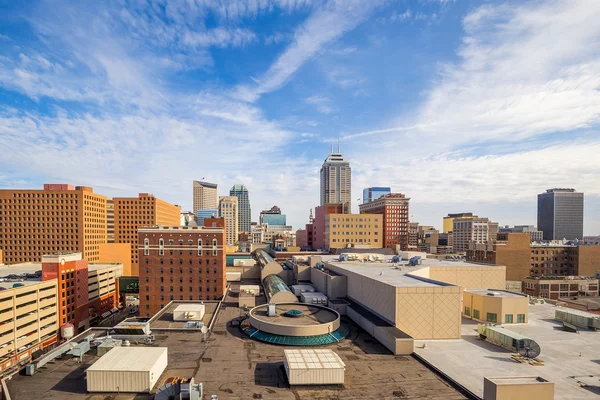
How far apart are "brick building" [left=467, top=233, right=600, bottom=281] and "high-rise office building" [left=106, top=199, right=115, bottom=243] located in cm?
17091

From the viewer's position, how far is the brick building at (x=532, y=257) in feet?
415

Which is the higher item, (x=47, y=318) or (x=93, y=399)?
(x=93, y=399)

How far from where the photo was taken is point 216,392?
3484 cm

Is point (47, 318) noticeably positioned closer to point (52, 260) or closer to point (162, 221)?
point (52, 260)

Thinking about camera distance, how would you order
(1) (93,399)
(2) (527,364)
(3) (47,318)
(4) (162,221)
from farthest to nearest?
(4) (162,221) → (3) (47,318) → (2) (527,364) → (1) (93,399)

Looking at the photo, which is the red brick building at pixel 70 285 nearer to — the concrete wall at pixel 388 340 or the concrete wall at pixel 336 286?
the concrete wall at pixel 336 286

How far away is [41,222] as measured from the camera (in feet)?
439

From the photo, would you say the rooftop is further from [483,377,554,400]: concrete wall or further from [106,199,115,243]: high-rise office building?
[106,199,115,243]: high-rise office building

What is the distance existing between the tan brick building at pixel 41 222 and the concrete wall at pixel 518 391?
150 m

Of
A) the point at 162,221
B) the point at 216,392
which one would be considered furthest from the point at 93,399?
the point at 162,221

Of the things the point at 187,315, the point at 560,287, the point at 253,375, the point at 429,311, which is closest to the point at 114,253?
the point at 187,315

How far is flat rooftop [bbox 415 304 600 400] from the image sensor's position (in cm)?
3797

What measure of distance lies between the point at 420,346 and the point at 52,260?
87.9m

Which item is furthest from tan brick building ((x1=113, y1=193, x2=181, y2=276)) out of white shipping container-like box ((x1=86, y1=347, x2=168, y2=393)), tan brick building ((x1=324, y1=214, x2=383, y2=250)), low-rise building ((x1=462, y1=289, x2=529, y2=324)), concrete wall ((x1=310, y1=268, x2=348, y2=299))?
low-rise building ((x1=462, y1=289, x2=529, y2=324))
